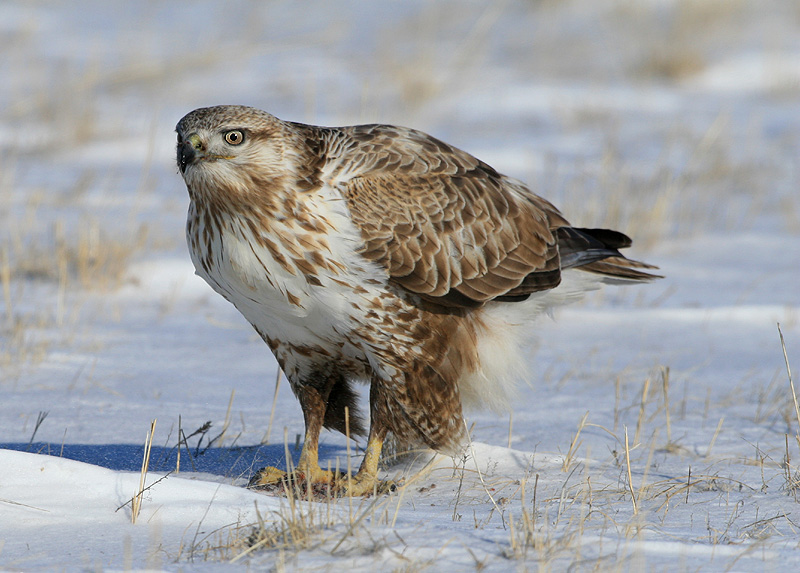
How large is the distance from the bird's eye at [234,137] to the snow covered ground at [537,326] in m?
1.17

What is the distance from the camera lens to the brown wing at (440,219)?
3799 millimetres

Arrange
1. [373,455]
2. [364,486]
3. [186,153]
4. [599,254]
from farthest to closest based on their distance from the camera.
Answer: [599,254] → [373,455] → [364,486] → [186,153]

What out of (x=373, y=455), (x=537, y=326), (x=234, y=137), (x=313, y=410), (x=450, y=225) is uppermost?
(x=234, y=137)

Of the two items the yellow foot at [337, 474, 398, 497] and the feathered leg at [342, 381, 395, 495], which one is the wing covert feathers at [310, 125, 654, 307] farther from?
the yellow foot at [337, 474, 398, 497]

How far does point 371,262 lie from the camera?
370 cm

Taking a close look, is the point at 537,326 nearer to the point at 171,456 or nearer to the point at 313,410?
the point at 313,410

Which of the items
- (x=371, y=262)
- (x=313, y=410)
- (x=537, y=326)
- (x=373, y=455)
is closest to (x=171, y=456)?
(x=313, y=410)

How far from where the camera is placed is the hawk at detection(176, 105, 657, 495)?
359cm

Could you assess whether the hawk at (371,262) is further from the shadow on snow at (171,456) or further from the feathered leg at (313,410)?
the shadow on snow at (171,456)

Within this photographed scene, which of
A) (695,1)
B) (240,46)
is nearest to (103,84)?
(240,46)

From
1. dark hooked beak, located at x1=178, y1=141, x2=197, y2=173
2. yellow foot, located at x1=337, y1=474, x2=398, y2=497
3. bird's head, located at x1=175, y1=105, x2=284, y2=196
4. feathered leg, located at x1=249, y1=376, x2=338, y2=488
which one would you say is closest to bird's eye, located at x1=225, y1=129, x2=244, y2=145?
bird's head, located at x1=175, y1=105, x2=284, y2=196

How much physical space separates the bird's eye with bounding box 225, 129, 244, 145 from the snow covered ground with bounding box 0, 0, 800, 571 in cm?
117

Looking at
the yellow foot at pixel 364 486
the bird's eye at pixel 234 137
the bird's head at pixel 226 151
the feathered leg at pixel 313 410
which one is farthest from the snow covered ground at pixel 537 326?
the bird's eye at pixel 234 137

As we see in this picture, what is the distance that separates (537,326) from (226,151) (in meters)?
1.89
